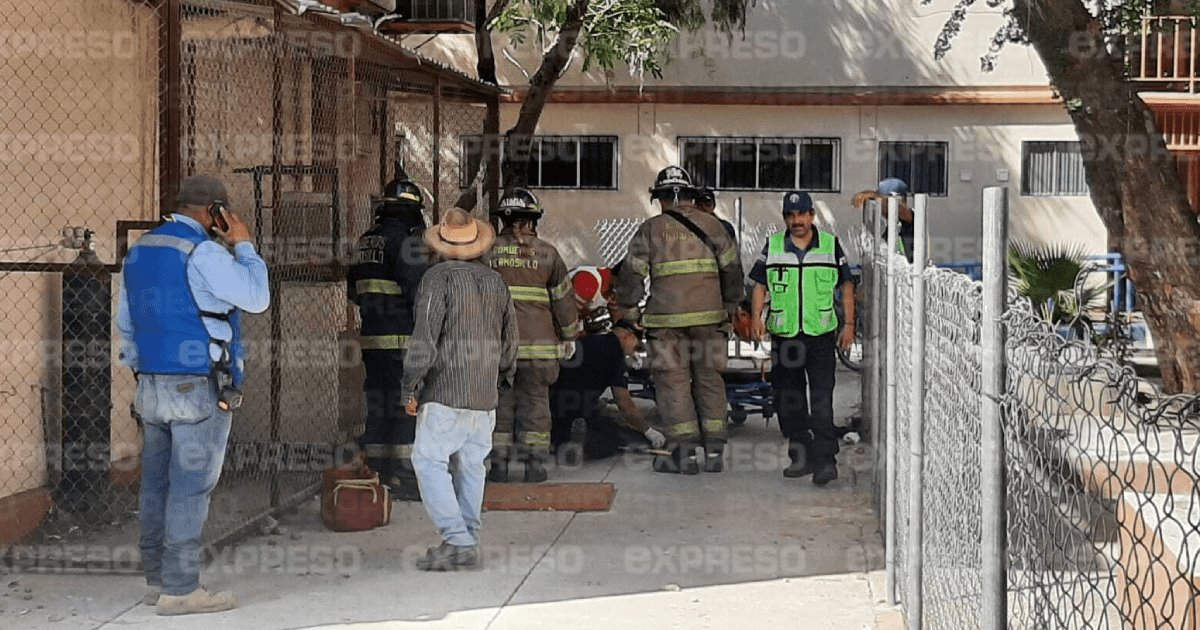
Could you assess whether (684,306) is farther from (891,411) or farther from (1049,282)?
(1049,282)

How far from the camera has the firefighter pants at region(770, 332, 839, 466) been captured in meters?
10.1

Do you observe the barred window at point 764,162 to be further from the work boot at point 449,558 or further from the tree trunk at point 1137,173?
the work boot at point 449,558

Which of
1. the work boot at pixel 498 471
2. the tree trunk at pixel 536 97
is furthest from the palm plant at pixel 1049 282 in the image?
the work boot at pixel 498 471

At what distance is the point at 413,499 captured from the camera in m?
9.68

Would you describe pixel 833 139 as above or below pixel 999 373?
above

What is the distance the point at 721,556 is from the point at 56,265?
3721 mm

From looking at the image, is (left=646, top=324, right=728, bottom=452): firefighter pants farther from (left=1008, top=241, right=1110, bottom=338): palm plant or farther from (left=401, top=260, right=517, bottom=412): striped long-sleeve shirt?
(left=1008, top=241, right=1110, bottom=338): palm plant

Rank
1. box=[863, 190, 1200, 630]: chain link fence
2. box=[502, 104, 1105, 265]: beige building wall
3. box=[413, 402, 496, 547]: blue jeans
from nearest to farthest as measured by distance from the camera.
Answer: box=[863, 190, 1200, 630]: chain link fence → box=[413, 402, 496, 547]: blue jeans → box=[502, 104, 1105, 265]: beige building wall

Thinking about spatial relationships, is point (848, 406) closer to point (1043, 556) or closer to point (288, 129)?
point (288, 129)

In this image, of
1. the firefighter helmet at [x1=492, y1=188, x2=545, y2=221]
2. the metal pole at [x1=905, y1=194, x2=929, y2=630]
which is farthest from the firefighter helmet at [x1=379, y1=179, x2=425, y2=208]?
the metal pole at [x1=905, y1=194, x2=929, y2=630]

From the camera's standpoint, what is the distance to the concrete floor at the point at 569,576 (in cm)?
682

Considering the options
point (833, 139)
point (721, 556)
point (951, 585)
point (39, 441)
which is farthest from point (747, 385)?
point (833, 139)

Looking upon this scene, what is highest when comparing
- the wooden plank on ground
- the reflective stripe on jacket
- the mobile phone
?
the mobile phone

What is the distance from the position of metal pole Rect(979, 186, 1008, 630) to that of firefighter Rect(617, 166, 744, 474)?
7.30m
